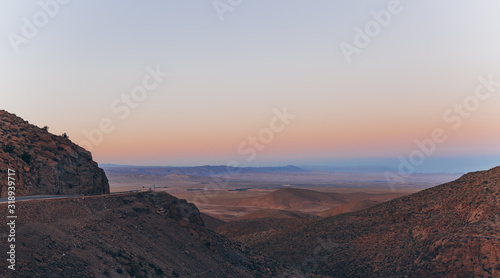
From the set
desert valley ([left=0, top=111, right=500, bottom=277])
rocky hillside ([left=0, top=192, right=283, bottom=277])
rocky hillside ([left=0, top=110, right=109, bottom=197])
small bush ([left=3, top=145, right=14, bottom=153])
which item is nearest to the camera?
rocky hillside ([left=0, top=192, right=283, bottom=277])

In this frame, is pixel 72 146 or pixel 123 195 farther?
pixel 72 146

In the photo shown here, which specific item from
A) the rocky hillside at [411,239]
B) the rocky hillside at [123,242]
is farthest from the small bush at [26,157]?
the rocky hillside at [411,239]

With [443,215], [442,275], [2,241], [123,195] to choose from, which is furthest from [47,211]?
[443,215]

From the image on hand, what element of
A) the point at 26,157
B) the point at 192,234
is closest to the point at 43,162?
the point at 26,157

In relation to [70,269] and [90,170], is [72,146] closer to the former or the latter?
[90,170]

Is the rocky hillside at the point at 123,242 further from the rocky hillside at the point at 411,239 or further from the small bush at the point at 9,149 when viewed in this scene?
the rocky hillside at the point at 411,239

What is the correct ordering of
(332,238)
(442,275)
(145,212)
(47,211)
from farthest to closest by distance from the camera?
(332,238)
(442,275)
(145,212)
(47,211)

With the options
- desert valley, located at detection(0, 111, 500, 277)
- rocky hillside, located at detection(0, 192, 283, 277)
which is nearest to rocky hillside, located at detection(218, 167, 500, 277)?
desert valley, located at detection(0, 111, 500, 277)

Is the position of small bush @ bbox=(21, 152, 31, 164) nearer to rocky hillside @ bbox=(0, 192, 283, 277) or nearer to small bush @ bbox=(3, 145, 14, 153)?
small bush @ bbox=(3, 145, 14, 153)
